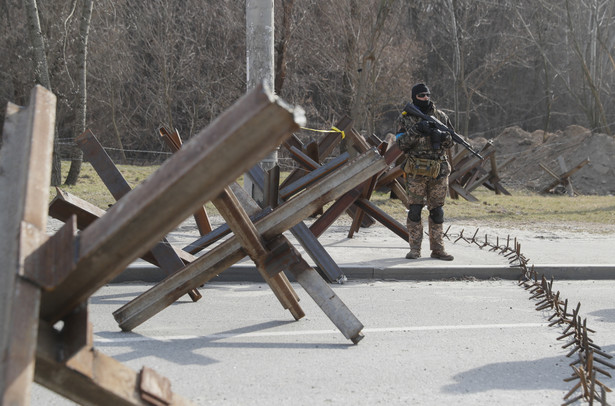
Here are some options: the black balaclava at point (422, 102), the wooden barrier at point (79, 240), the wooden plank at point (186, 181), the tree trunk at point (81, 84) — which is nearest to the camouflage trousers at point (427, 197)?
the black balaclava at point (422, 102)

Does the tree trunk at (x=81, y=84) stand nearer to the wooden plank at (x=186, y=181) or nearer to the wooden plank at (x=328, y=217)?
the wooden plank at (x=328, y=217)

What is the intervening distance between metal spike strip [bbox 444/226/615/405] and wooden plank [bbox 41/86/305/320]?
247 cm

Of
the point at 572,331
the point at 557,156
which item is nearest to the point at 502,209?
the point at 572,331

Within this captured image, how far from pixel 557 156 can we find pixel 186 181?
30810mm

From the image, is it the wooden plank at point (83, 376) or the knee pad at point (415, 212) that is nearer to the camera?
the wooden plank at point (83, 376)

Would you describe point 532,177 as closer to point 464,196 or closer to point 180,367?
point 464,196

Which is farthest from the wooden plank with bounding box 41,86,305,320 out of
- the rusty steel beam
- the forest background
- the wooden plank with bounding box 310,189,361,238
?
the forest background

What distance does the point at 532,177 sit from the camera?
28.4m

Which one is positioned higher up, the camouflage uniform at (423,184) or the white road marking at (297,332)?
the camouflage uniform at (423,184)

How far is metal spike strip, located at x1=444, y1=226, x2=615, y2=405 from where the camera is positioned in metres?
3.79

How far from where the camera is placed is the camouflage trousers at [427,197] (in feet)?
27.8

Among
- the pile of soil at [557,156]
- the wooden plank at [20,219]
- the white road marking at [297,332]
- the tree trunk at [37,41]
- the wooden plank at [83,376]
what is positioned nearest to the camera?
the wooden plank at [20,219]

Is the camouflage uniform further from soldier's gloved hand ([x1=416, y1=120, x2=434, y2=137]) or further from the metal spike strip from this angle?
the metal spike strip

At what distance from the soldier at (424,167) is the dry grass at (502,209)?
Answer: 3.83 m
